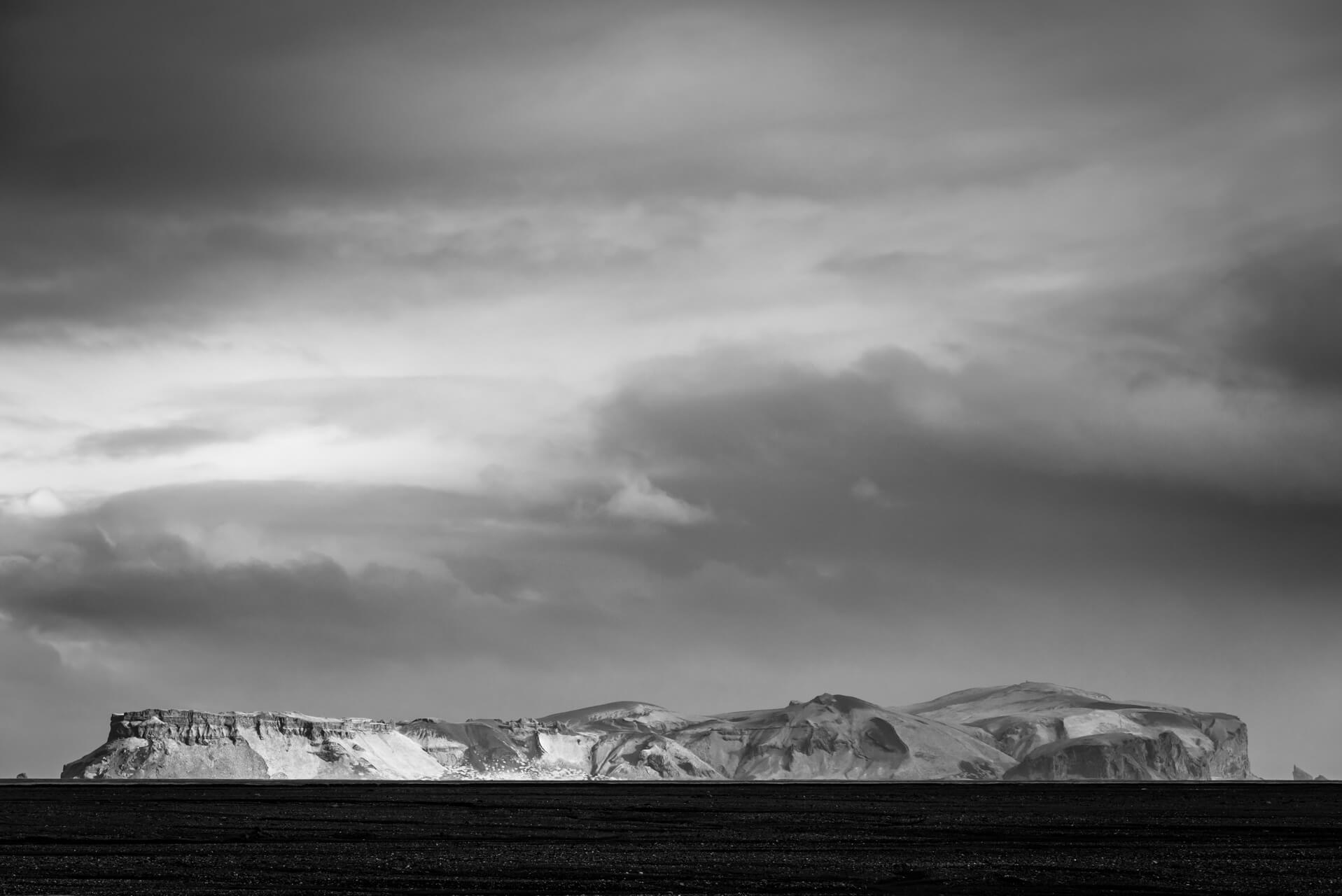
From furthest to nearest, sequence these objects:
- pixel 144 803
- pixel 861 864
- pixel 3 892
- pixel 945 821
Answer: pixel 144 803 → pixel 945 821 → pixel 861 864 → pixel 3 892

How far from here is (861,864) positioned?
2768 inches

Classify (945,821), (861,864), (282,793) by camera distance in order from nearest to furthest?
(861,864)
(945,821)
(282,793)

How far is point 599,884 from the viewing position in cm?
5900

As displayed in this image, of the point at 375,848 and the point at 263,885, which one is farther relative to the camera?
the point at 375,848

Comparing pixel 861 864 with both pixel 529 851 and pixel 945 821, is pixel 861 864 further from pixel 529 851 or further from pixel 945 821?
pixel 945 821

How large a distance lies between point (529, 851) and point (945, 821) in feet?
157

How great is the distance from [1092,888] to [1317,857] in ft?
77.4

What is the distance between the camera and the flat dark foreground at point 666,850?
60.2 m

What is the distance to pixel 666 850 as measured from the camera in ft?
264

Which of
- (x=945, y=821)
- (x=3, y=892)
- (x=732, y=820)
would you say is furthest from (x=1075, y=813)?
(x=3, y=892)

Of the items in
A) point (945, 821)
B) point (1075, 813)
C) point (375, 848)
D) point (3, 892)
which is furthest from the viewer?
point (1075, 813)

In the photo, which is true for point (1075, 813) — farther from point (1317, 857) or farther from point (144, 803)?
point (144, 803)

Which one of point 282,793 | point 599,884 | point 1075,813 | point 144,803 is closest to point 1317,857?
point 599,884

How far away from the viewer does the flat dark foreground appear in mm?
60250
